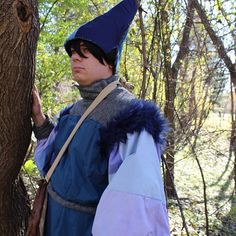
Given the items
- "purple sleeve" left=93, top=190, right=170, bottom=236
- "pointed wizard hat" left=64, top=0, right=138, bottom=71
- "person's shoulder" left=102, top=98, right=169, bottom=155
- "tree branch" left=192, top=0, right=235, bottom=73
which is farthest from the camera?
"tree branch" left=192, top=0, right=235, bottom=73

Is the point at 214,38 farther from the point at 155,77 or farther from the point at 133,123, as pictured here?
the point at 133,123

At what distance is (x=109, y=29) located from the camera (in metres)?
1.64

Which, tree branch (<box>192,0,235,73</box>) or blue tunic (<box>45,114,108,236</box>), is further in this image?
tree branch (<box>192,0,235,73</box>)

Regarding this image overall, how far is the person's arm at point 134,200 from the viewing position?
1.37 m

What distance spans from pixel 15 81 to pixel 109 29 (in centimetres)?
52

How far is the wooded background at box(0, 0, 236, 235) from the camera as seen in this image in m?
1.80

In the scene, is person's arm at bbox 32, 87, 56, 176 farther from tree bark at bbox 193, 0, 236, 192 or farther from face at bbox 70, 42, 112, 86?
tree bark at bbox 193, 0, 236, 192

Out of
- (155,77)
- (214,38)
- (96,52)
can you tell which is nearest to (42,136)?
(96,52)

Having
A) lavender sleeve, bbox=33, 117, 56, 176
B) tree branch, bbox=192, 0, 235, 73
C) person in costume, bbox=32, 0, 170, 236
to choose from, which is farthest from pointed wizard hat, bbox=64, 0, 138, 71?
tree branch, bbox=192, 0, 235, 73

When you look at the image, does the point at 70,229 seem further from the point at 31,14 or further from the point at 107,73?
the point at 31,14

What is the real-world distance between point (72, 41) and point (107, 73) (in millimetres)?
211

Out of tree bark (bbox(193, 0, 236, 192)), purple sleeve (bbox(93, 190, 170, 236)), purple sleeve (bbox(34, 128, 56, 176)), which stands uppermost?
tree bark (bbox(193, 0, 236, 192))

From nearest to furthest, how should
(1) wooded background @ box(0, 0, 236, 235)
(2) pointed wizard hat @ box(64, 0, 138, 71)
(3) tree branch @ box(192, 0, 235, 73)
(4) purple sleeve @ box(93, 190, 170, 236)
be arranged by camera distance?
1. (4) purple sleeve @ box(93, 190, 170, 236)
2. (2) pointed wizard hat @ box(64, 0, 138, 71)
3. (1) wooded background @ box(0, 0, 236, 235)
4. (3) tree branch @ box(192, 0, 235, 73)

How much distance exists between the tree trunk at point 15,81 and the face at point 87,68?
289 mm
